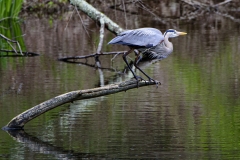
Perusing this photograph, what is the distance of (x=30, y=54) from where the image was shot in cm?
1602

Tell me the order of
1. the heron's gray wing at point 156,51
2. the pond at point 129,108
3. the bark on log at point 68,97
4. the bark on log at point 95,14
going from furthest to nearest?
the bark on log at point 95,14 < the heron's gray wing at point 156,51 < the bark on log at point 68,97 < the pond at point 129,108

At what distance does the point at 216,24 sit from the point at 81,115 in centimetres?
1346

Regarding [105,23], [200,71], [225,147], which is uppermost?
[105,23]

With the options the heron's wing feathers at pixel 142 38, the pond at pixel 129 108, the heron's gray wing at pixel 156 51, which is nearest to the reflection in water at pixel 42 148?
the pond at pixel 129 108

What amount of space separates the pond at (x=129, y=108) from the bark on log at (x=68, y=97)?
207 mm

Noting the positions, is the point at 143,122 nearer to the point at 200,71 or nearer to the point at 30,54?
the point at 200,71

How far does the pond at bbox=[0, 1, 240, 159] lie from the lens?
759cm

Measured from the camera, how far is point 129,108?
9.95 meters

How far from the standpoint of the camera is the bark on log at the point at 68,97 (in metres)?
8.15

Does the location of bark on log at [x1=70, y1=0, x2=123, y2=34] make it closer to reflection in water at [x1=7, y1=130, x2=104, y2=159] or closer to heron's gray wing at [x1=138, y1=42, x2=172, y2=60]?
heron's gray wing at [x1=138, y1=42, x2=172, y2=60]

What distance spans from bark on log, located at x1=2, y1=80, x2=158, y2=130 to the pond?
21 cm

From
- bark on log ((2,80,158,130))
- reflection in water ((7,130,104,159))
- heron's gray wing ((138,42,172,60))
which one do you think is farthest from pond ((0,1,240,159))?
heron's gray wing ((138,42,172,60))

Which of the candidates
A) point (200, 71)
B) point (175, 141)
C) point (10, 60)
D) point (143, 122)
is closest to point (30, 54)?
point (10, 60)

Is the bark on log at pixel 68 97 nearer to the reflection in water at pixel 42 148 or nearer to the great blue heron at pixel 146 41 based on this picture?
the reflection in water at pixel 42 148
